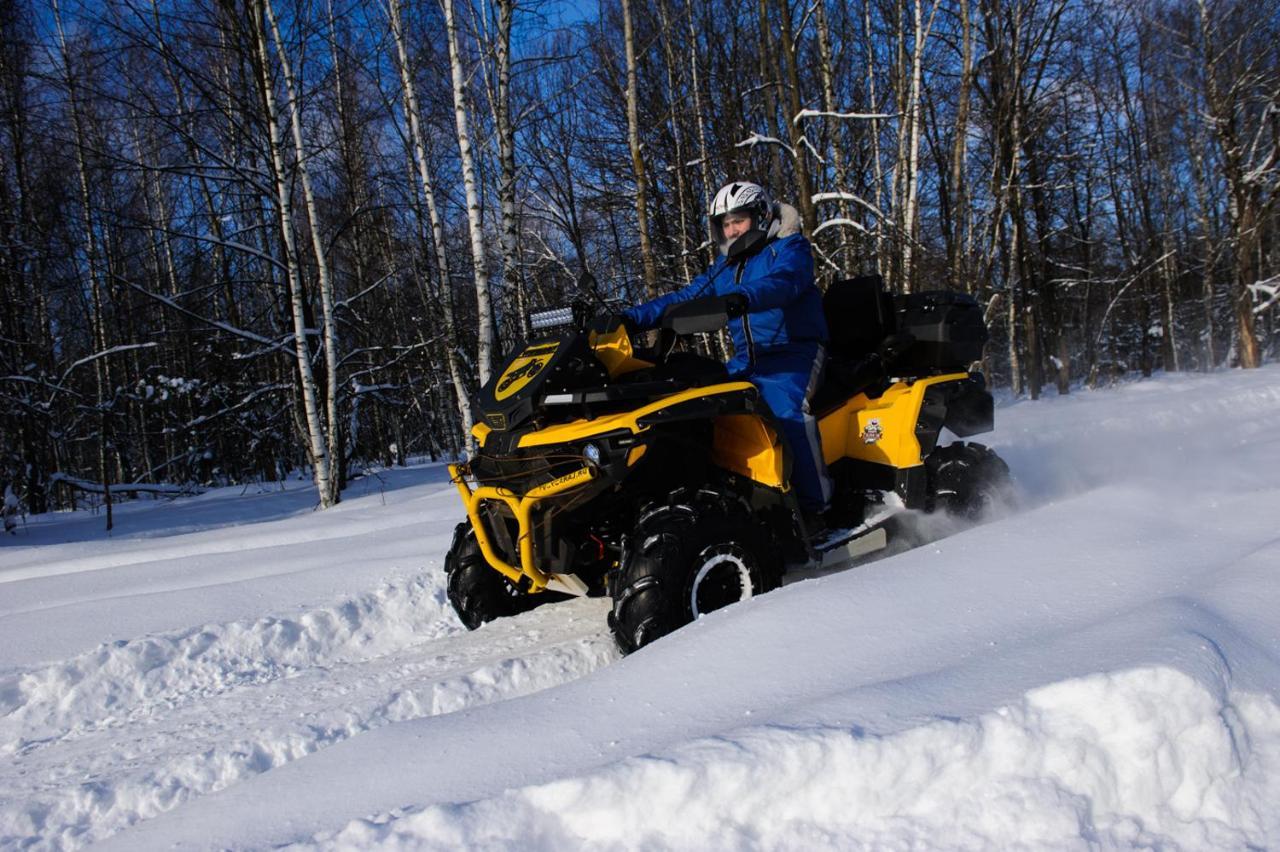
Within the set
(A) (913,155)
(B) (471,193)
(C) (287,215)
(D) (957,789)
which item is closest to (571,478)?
(D) (957,789)

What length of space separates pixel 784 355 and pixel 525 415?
1483 mm

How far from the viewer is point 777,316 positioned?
429cm

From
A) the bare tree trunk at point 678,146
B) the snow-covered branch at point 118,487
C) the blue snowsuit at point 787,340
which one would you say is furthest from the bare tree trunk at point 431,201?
the blue snowsuit at point 787,340

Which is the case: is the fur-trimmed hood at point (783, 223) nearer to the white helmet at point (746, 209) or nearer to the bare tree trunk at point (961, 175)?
the white helmet at point (746, 209)

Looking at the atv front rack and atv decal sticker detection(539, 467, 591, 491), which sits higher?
atv decal sticker detection(539, 467, 591, 491)

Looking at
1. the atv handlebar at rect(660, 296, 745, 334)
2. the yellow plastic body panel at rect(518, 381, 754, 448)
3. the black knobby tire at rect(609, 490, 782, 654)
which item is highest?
the atv handlebar at rect(660, 296, 745, 334)

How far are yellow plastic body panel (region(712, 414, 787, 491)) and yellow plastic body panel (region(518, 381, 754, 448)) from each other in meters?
0.23

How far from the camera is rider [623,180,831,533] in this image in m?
4.10

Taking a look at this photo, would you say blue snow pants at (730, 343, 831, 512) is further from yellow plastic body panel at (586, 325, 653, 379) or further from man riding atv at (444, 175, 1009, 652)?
yellow plastic body panel at (586, 325, 653, 379)

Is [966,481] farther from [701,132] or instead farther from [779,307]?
[701,132]

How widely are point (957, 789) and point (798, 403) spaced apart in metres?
2.43

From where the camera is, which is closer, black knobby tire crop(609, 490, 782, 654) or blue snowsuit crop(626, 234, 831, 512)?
black knobby tire crop(609, 490, 782, 654)

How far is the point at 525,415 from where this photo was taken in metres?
3.60

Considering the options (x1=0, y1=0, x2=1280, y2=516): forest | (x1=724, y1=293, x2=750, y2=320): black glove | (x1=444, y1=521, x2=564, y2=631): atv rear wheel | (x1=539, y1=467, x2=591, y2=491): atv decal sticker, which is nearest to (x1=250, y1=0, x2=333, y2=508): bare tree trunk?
(x1=0, y1=0, x2=1280, y2=516): forest
